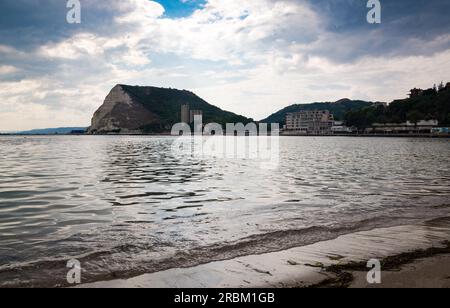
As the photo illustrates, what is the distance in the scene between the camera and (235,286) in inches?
274

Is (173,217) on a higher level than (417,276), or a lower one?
lower

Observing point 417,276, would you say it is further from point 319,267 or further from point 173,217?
point 173,217

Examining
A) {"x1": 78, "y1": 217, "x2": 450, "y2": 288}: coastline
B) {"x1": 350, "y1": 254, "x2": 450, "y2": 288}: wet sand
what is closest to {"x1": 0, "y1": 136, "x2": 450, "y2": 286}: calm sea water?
{"x1": 78, "y1": 217, "x2": 450, "y2": 288}: coastline

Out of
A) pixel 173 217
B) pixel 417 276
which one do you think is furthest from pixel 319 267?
pixel 173 217

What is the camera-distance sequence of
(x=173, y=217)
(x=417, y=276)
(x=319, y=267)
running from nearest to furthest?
(x=417, y=276)
(x=319, y=267)
(x=173, y=217)

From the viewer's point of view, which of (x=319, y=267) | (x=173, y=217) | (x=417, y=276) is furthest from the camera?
(x=173, y=217)

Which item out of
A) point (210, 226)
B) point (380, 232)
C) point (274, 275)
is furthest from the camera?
point (210, 226)

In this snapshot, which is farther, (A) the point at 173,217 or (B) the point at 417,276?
(A) the point at 173,217

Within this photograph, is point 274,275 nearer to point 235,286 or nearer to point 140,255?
point 235,286

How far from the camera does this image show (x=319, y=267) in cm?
789

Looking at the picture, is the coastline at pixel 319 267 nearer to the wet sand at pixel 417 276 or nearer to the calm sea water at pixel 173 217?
the wet sand at pixel 417 276

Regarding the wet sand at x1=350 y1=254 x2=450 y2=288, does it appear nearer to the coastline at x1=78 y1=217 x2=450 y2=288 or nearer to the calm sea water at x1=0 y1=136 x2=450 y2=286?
the coastline at x1=78 y1=217 x2=450 y2=288
